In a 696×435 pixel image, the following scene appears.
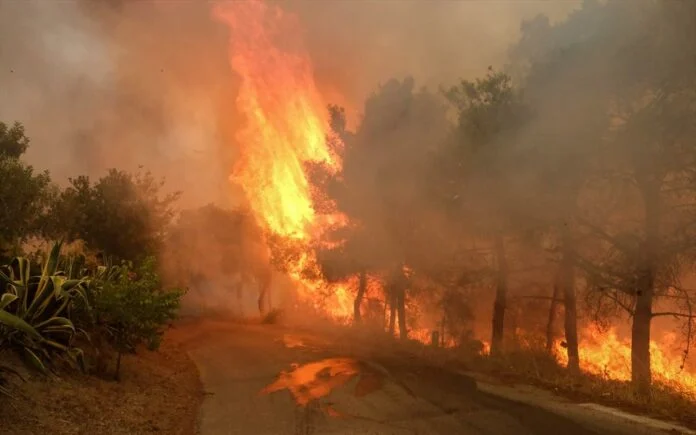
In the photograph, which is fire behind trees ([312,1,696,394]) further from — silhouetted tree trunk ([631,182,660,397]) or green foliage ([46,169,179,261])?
green foliage ([46,169,179,261])

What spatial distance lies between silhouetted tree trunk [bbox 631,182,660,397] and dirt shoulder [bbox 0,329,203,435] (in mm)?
9947

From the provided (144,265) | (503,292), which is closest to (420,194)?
(503,292)

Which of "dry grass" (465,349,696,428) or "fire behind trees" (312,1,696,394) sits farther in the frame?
"fire behind trees" (312,1,696,394)

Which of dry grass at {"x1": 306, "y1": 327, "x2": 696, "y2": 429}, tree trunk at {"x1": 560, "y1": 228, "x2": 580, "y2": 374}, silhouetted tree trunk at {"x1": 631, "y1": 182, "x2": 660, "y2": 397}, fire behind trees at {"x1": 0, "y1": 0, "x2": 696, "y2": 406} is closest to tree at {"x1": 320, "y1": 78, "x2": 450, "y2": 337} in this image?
fire behind trees at {"x1": 0, "y1": 0, "x2": 696, "y2": 406}

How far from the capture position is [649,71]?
12.5 metres

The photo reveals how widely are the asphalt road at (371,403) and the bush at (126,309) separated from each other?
78.9 inches

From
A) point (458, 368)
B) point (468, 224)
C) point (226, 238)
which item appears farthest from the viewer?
point (226, 238)

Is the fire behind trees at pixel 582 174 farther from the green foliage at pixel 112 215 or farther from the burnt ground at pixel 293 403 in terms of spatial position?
the green foliage at pixel 112 215

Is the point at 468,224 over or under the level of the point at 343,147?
under

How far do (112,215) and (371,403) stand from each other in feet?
42.8

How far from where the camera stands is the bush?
9.72 meters

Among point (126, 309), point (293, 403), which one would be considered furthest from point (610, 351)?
point (126, 309)

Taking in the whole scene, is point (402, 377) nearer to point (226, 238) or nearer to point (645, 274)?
point (645, 274)

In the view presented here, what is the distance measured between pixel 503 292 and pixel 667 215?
19.6 feet
